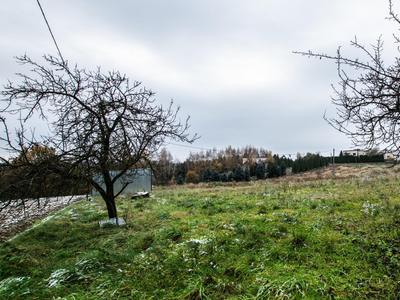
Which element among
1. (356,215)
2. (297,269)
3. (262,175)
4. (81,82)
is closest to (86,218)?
(81,82)

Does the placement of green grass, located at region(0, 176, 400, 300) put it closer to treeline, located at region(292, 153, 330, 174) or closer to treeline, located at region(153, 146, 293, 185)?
treeline, located at region(153, 146, 293, 185)

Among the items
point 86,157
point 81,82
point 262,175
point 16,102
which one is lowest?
point 262,175

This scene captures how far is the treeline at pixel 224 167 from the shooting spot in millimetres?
46719

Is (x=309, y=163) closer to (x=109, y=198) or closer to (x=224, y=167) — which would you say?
(x=224, y=167)

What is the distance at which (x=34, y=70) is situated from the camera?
5152mm

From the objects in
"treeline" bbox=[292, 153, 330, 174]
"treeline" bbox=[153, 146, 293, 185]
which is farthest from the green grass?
"treeline" bbox=[292, 153, 330, 174]

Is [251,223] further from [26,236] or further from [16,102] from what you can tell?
[16,102]

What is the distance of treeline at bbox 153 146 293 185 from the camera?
4672 cm

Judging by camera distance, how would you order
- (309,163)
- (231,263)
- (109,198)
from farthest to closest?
(309,163) → (109,198) → (231,263)

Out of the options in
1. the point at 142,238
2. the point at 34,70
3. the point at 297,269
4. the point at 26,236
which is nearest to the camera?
the point at 297,269

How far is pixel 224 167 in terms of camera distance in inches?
2345

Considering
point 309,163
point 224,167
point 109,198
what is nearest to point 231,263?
point 109,198

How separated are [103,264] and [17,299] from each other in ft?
3.33

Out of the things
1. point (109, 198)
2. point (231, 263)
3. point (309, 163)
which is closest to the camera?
point (231, 263)
